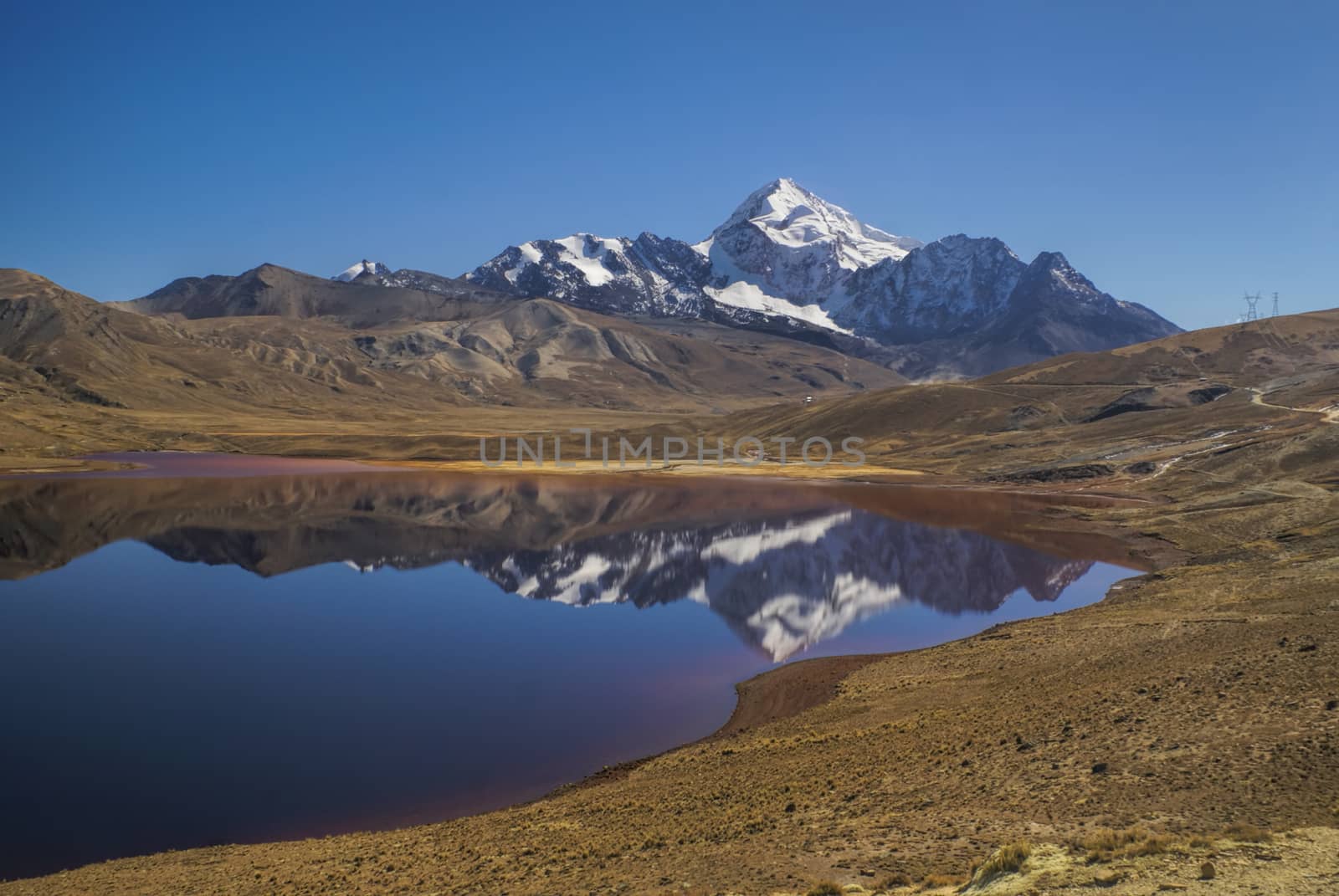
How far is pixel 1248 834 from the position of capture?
15586mm

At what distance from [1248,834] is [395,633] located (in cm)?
3887

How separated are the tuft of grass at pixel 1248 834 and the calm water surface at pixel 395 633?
1789 centimetres

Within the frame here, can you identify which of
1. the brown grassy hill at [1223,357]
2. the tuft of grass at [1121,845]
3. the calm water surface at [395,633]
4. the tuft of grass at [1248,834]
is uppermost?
the brown grassy hill at [1223,357]

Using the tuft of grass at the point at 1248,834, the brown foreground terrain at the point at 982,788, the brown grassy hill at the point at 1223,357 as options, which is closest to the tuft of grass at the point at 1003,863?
the brown foreground terrain at the point at 982,788

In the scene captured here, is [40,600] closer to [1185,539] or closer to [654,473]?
[1185,539]

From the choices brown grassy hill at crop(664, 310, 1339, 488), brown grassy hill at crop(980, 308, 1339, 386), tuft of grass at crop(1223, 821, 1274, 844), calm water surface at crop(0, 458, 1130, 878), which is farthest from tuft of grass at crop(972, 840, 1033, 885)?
brown grassy hill at crop(980, 308, 1339, 386)

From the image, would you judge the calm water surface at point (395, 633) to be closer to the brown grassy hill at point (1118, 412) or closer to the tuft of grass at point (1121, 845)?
the tuft of grass at point (1121, 845)

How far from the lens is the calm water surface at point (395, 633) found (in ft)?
87.2

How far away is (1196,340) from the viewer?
193 metres

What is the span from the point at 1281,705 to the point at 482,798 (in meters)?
21.0

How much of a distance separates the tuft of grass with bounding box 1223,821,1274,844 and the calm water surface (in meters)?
17.9

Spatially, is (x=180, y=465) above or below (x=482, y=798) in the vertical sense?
above

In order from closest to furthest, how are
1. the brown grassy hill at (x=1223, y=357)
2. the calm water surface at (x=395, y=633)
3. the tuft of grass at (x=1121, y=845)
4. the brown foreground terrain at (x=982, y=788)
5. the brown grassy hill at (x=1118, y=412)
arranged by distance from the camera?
1. the tuft of grass at (x=1121, y=845)
2. the brown foreground terrain at (x=982, y=788)
3. the calm water surface at (x=395, y=633)
4. the brown grassy hill at (x=1118, y=412)
5. the brown grassy hill at (x=1223, y=357)

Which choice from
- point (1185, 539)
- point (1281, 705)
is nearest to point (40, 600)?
point (1281, 705)
